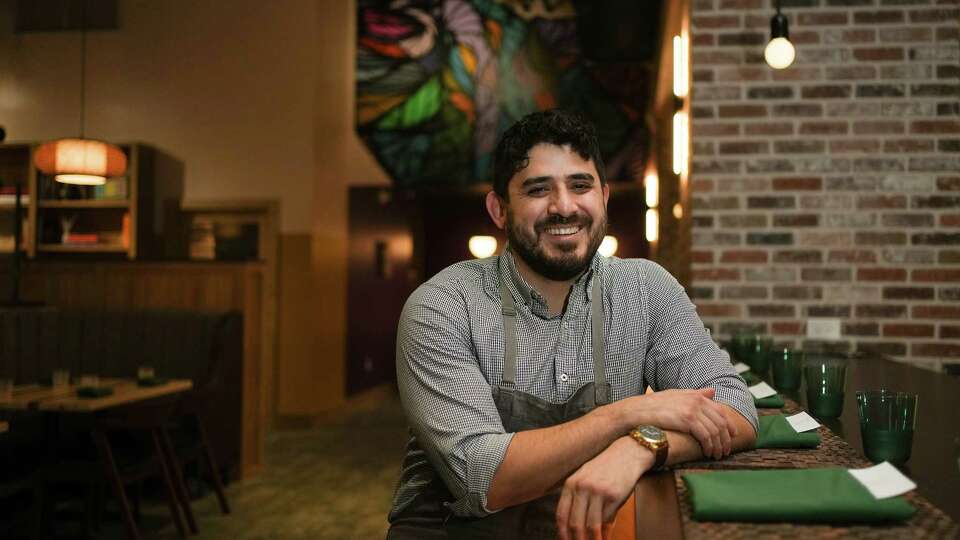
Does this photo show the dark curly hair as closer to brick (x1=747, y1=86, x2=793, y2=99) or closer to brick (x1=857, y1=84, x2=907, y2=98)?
brick (x1=747, y1=86, x2=793, y2=99)

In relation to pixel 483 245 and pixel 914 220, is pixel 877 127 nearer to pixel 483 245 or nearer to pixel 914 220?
pixel 914 220

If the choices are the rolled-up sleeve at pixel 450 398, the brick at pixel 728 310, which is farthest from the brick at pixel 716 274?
the rolled-up sleeve at pixel 450 398

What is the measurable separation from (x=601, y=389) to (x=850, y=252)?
197 cm

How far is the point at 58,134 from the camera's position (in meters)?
7.60

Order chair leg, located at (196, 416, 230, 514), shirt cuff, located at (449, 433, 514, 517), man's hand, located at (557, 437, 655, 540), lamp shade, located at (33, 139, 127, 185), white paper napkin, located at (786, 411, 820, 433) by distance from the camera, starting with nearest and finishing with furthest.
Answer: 1. man's hand, located at (557, 437, 655, 540)
2. shirt cuff, located at (449, 433, 514, 517)
3. white paper napkin, located at (786, 411, 820, 433)
4. chair leg, located at (196, 416, 230, 514)
5. lamp shade, located at (33, 139, 127, 185)

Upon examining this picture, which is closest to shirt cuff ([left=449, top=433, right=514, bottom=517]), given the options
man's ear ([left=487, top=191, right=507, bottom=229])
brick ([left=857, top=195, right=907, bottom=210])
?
man's ear ([left=487, top=191, right=507, bottom=229])

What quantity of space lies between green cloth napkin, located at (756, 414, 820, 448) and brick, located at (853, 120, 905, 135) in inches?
78.9

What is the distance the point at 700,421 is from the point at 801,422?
320 mm

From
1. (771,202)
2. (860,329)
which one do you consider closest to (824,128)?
(771,202)

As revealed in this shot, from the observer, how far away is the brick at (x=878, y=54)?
3.13 meters

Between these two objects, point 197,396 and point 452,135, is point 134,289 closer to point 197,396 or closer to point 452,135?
point 197,396

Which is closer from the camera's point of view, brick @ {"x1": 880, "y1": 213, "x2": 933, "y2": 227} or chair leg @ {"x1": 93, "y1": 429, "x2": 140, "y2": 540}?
brick @ {"x1": 880, "y1": 213, "x2": 933, "y2": 227}

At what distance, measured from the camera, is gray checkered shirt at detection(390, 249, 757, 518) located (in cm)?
147

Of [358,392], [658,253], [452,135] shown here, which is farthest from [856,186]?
[452,135]
